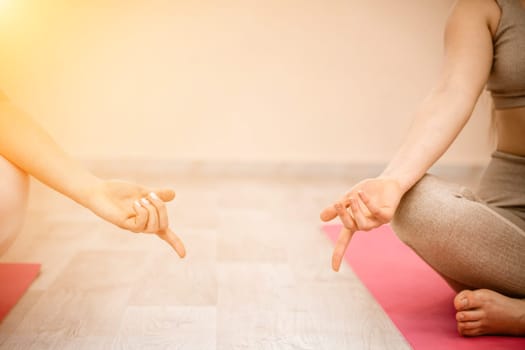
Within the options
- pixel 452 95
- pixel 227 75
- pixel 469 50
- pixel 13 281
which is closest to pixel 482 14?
pixel 469 50

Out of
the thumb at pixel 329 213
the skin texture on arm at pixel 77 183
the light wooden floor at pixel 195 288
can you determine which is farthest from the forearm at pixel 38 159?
the thumb at pixel 329 213

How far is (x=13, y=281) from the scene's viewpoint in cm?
145

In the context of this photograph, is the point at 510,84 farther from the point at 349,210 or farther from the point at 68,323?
the point at 68,323

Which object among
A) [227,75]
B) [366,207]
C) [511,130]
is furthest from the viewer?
[227,75]

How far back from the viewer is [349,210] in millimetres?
1039

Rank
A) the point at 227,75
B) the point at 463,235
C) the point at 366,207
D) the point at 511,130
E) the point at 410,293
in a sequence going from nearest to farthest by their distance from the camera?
the point at 366,207 → the point at 463,235 → the point at 511,130 → the point at 410,293 → the point at 227,75

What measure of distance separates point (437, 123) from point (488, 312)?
413 mm

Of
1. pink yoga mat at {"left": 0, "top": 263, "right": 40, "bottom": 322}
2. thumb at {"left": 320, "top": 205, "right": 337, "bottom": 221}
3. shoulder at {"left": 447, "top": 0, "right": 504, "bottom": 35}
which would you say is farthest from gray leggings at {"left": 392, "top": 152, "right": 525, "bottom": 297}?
pink yoga mat at {"left": 0, "top": 263, "right": 40, "bottom": 322}

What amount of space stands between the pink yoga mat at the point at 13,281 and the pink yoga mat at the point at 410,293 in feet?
2.96

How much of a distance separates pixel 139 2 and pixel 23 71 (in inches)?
26.1

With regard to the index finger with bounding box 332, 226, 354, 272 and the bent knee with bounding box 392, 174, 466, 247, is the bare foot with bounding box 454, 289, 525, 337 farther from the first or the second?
the index finger with bounding box 332, 226, 354, 272

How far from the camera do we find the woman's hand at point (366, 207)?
39.6 inches

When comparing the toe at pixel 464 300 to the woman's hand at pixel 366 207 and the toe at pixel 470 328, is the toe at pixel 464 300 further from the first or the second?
the woman's hand at pixel 366 207

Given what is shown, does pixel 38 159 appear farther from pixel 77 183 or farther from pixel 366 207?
pixel 366 207
